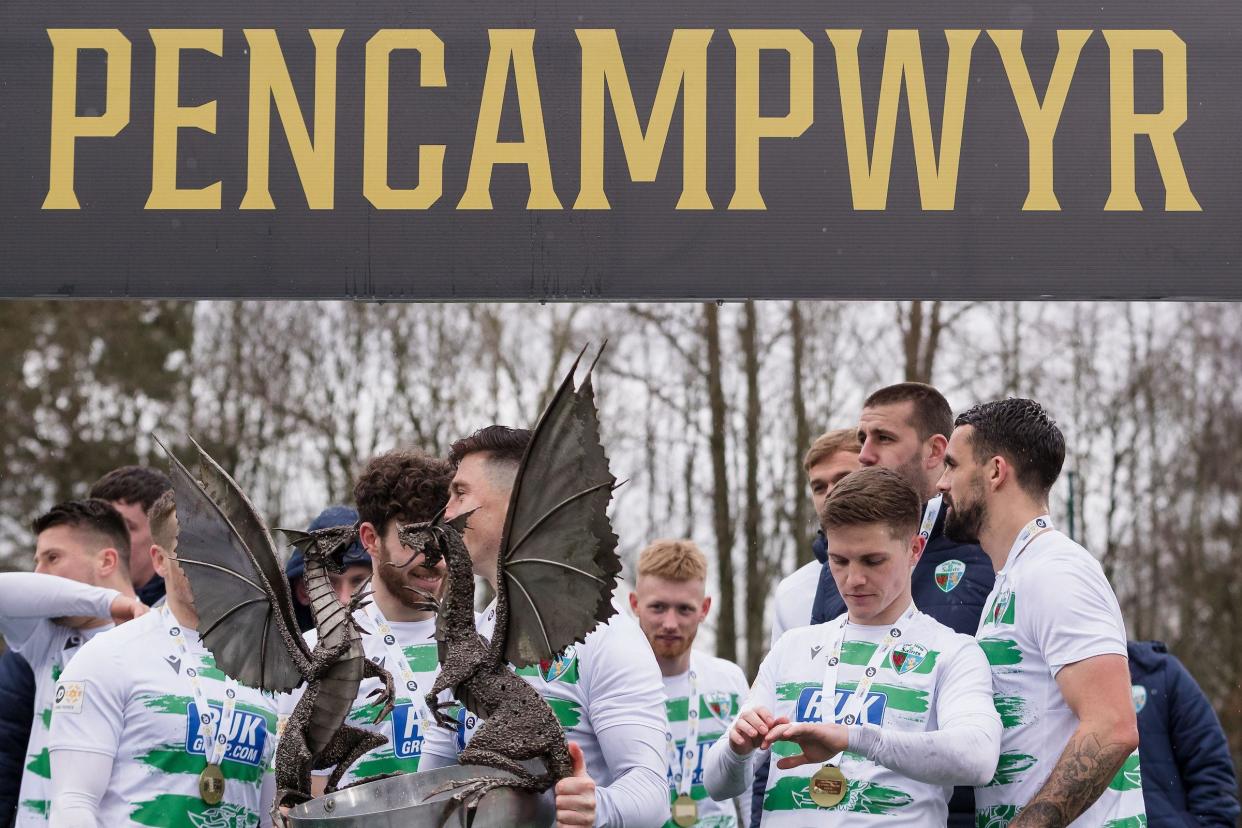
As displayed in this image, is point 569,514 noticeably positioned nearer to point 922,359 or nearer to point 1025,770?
point 1025,770

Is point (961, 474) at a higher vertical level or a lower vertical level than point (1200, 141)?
lower

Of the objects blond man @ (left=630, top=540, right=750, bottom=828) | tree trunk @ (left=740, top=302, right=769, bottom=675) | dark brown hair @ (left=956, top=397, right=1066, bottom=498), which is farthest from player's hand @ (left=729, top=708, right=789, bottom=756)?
tree trunk @ (left=740, top=302, right=769, bottom=675)

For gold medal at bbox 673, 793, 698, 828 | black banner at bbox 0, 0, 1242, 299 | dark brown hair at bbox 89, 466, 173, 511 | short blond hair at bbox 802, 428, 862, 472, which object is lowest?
gold medal at bbox 673, 793, 698, 828

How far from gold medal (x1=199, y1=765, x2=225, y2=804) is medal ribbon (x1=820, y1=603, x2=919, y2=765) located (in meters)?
1.80

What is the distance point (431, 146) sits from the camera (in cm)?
493

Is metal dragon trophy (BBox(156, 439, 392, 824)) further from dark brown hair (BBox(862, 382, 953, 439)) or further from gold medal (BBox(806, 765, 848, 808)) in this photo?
dark brown hair (BBox(862, 382, 953, 439))

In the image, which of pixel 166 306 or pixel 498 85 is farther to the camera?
pixel 166 306

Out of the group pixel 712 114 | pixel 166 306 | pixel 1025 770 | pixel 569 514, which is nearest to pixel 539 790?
pixel 569 514

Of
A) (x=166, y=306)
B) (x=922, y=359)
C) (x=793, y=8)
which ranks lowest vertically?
(x=793, y=8)

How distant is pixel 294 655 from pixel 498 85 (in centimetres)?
187

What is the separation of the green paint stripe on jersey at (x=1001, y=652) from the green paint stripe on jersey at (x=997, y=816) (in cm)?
39

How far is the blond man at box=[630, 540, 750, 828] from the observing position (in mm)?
7207

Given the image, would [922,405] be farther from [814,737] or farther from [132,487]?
[132,487]

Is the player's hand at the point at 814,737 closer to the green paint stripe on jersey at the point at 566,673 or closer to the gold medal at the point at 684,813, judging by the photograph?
the green paint stripe on jersey at the point at 566,673
